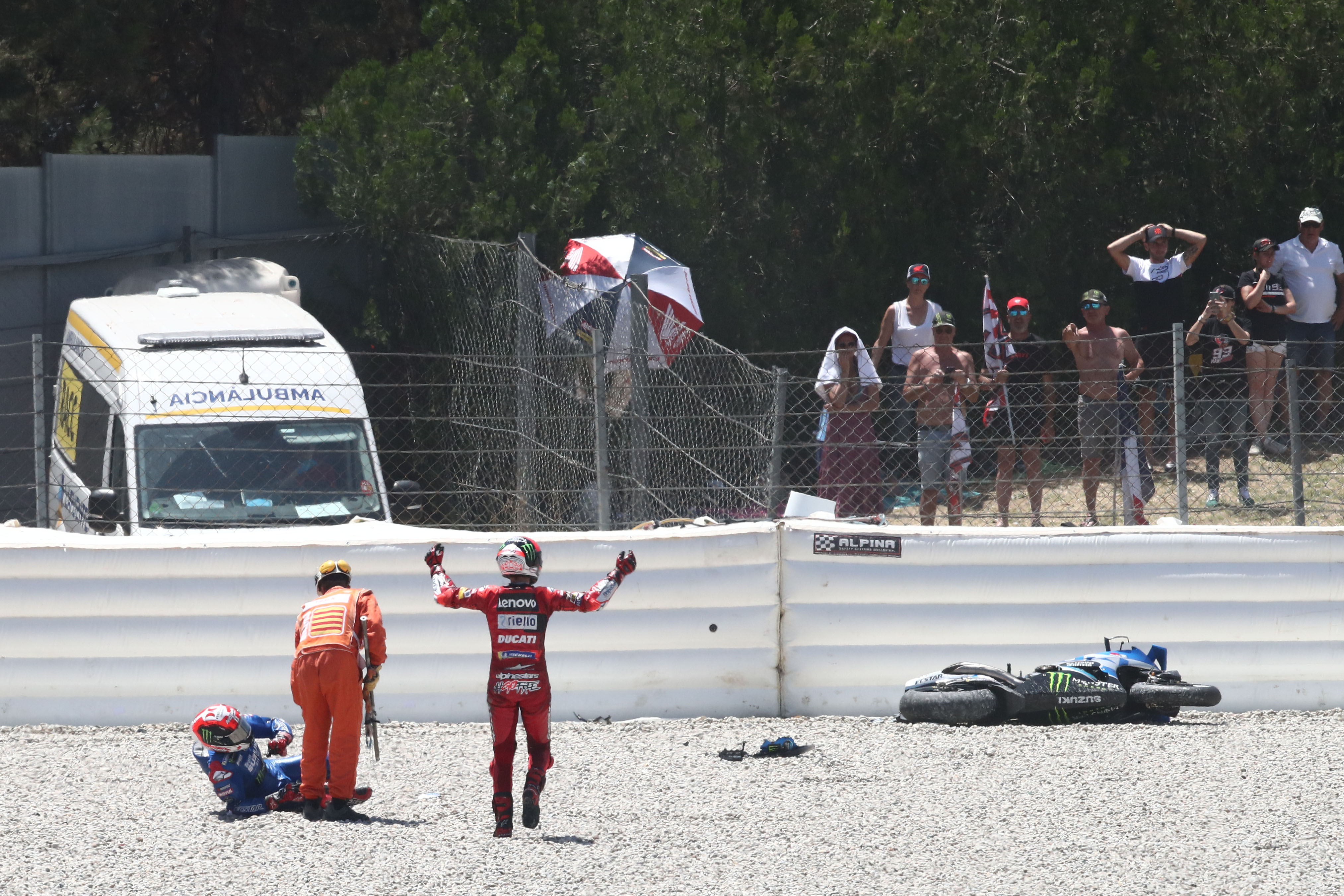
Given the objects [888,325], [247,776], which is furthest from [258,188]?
[247,776]

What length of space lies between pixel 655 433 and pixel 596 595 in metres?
3.11

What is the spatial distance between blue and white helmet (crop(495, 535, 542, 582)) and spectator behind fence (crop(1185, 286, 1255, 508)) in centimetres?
388

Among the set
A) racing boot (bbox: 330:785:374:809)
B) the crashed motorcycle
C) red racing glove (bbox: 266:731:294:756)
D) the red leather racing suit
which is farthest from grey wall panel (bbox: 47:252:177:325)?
the crashed motorcycle

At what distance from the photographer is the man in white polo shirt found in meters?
11.6

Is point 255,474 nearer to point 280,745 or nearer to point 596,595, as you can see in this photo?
point 280,745

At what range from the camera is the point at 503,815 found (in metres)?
6.16


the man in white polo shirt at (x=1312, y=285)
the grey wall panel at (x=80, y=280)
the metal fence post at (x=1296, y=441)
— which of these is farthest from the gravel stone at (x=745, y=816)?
the grey wall panel at (x=80, y=280)

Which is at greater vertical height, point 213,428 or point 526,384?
point 526,384

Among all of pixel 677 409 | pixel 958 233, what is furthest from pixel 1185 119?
pixel 677 409

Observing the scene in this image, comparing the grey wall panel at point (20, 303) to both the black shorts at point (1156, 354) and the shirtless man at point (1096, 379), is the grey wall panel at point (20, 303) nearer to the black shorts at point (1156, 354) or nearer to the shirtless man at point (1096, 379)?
the shirtless man at point (1096, 379)

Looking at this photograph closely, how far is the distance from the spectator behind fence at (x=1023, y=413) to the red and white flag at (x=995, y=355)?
0.04 metres

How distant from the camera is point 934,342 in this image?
10523mm

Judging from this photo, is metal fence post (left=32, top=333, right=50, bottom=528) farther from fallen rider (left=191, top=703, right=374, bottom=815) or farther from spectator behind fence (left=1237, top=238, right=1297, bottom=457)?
spectator behind fence (left=1237, top=238, right=1297, bottom=457)

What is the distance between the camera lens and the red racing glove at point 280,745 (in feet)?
22.5
